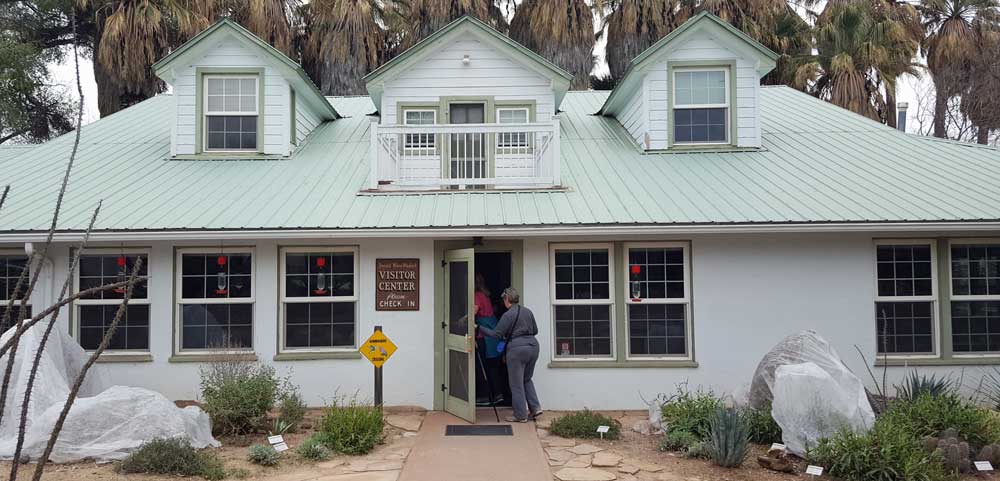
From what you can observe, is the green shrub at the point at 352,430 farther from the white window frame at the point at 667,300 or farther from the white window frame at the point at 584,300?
the white window frame at the point at 667,300

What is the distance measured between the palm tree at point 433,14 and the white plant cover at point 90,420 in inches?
512

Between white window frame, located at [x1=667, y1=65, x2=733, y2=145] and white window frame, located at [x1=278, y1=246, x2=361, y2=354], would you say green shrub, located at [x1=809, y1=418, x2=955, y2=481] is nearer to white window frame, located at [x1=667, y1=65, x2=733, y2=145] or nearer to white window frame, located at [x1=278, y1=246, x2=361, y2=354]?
white window frame, located at [x1=278, y1=246, x2=361, y2=354]

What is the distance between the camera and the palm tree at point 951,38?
72.2ft

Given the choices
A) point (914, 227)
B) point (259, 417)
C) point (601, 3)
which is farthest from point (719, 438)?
point (601, 3)

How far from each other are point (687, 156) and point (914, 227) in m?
3.56

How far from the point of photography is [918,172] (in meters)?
10.7

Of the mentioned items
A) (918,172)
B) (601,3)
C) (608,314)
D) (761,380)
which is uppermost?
(601,3)

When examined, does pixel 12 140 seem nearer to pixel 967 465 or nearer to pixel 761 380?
pixel 761 380

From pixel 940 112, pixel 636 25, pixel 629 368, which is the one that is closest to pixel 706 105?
pixel 629 368

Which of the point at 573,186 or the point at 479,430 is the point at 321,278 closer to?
the point at 479,430

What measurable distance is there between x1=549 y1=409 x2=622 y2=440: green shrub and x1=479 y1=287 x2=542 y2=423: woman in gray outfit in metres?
0.55

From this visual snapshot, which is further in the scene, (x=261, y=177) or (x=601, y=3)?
(x=601, y=3)

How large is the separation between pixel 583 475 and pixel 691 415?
176 cm

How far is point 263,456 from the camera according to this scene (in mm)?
7102
